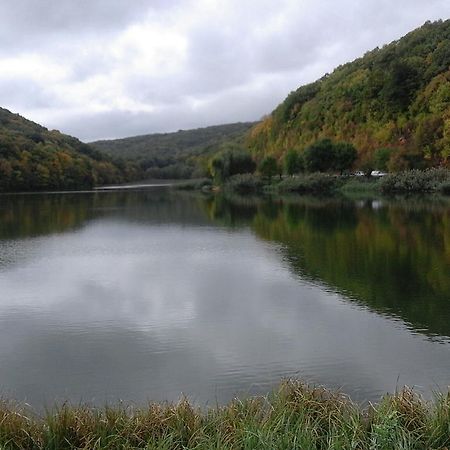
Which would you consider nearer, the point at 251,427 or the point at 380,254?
the point at 251,427

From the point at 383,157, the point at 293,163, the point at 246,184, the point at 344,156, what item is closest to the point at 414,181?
the point at 383,157

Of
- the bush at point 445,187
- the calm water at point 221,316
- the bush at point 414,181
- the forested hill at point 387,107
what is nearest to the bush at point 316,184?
the forested hill at point 387,107

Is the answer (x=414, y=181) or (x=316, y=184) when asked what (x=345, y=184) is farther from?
(x=414, y=181)

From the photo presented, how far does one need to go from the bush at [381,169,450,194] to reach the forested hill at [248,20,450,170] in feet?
16.5

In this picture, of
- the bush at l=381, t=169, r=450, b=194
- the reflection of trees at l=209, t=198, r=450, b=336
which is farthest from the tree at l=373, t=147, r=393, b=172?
the reflection of trees at l=209, t=198, r=450, b=336

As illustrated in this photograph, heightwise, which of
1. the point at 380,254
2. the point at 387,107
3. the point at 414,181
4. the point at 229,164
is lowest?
the point at 380,254

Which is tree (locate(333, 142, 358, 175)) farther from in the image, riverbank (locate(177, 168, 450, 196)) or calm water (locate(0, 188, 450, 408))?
calm water (locate(0, 188, 450, 408))

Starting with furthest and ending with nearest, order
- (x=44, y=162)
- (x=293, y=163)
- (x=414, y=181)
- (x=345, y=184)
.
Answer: (x=44, y=162)
(x=293, y=163)
(x=345, y=184)
(x=414, y=181)

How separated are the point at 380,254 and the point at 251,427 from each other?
52.8 ft

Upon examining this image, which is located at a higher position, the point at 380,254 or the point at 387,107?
the point at 387,107

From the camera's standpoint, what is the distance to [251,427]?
5570 mm

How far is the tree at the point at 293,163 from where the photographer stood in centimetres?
7950

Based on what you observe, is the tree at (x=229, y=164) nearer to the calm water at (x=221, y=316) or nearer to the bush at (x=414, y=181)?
the bush at (x=414, y=181)

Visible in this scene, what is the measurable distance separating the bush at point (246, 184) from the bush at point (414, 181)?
23878mm
